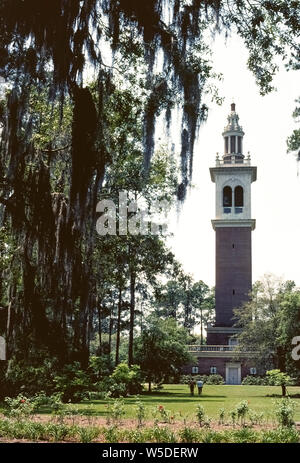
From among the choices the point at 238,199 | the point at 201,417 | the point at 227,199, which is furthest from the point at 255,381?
the point at 201,417

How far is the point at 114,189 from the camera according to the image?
1753 cm

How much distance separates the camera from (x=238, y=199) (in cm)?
5512

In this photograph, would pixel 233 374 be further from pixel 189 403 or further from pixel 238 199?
pixel 189 403

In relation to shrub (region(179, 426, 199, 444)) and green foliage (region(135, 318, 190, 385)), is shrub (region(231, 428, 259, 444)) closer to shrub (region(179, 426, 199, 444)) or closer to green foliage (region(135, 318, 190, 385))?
shrub (region(179, 426, 199, 444))

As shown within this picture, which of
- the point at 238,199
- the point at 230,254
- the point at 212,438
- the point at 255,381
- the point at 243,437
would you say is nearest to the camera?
the point at 212,438

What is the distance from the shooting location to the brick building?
48.5 m

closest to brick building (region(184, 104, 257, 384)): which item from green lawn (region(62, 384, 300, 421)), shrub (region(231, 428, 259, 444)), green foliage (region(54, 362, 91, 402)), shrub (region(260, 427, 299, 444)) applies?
green lawn (region(62, 384, 300, 421))

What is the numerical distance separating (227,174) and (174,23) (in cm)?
4855

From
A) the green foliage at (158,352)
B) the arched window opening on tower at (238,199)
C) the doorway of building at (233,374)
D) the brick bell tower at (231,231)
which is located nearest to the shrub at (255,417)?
the green foliage at (158,352)

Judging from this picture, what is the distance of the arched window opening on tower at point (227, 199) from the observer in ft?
181

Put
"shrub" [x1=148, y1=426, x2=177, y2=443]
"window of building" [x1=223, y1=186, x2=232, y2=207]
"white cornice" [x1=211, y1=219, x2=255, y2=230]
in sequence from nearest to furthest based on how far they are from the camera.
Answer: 1. "shrub" [x1=148, y1=426, x2=177, y2=443]
2. "white cornice" [x1=211, y1=219, x2=255, y2=230]
3. "window of building" [x1=223, y1=186, x2=232, y2=207]

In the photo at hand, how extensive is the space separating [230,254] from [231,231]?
2330 mm

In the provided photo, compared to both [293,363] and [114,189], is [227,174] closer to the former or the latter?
[293,363]
